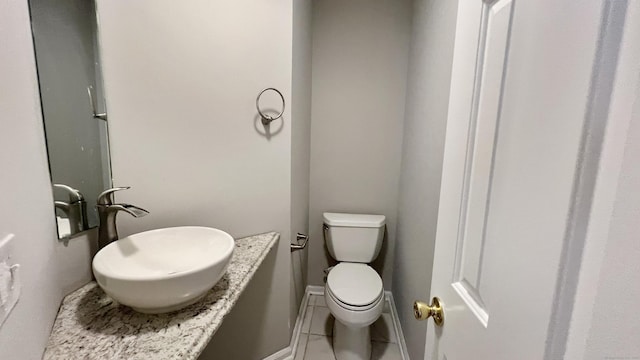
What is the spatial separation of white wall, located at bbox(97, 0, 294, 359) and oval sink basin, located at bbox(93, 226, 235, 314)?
0.69 feet

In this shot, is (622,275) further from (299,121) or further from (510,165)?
(299,121)

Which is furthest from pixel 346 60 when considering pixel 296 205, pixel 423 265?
pixel 423 265

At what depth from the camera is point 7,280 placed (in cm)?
52

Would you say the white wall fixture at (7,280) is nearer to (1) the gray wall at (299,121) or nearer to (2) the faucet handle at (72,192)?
(2) the faucet handle at (72,192)

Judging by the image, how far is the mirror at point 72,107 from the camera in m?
0.84

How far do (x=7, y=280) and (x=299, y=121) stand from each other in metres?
1.37

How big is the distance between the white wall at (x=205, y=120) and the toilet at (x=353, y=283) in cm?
43

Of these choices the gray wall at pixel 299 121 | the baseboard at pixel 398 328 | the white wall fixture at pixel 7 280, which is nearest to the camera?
the white wall fixture at pixel 7 280

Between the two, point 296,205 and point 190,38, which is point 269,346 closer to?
point 296,205

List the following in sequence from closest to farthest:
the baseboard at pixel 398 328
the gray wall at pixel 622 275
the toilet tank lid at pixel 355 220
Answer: the gray wall at pixel 622 275 → the baseboard at pixel 398 328 → the toilet tank lid at pixel 355 220

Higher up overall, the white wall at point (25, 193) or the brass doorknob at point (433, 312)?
the white wall at point (25, 193)

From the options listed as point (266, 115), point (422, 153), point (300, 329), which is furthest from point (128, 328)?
point (422, 153)

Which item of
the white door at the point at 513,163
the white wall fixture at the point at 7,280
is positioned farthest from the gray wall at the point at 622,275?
the white wall fixture at the point at 7,280

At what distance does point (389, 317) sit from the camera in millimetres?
2109
